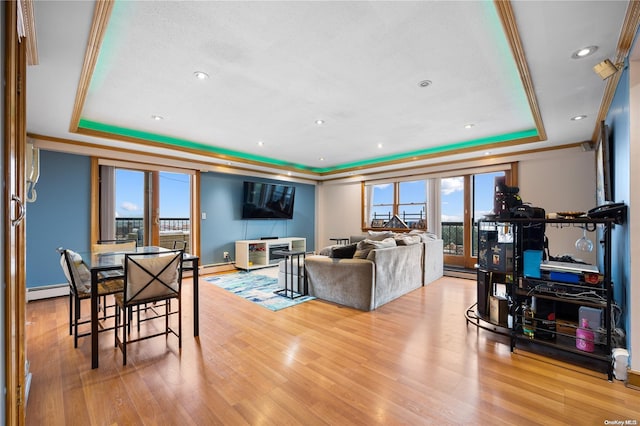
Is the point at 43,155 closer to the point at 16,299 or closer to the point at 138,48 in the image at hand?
the point at 138,48

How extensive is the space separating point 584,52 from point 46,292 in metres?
6.58

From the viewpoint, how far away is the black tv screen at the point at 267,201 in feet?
21.1

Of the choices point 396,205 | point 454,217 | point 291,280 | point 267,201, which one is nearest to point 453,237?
point 454,217

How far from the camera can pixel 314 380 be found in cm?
203

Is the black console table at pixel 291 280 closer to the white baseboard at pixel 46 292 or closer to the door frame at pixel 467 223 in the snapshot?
the white baseboard at pixel 46 292

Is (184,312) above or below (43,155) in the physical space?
below

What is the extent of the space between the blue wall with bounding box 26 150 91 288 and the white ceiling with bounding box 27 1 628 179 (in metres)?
0.47

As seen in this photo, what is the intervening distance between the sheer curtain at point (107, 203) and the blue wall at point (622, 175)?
6268mm

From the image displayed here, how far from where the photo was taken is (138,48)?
7.14ft

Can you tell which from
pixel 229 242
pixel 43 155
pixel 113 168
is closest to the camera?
pixel 43 155

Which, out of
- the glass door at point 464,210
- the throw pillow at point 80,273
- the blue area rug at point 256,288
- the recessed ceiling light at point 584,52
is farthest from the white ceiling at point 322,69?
the blue area rug at point 256,288

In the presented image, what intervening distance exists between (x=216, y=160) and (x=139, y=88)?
280 centimetres

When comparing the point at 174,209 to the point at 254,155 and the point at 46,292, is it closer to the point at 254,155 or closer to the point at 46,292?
the point at 254,155

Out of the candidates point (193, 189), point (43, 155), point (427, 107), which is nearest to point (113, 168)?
point (43, 155)
